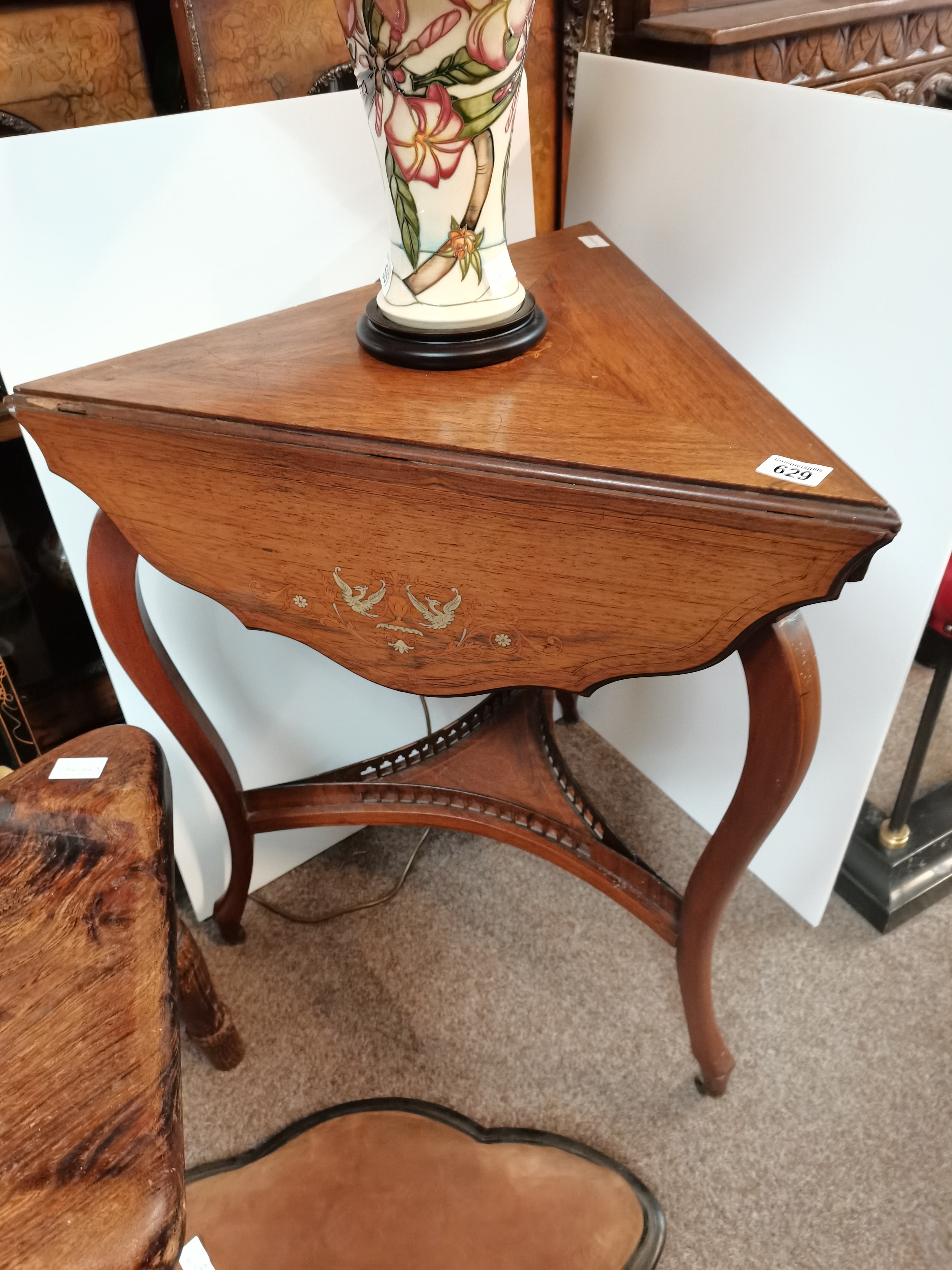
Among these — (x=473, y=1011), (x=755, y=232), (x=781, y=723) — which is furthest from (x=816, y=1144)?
(x=755, y=232)

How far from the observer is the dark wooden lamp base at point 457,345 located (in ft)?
2.33

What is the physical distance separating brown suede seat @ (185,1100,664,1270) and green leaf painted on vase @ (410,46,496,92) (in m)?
0.98

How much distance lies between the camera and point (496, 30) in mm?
591

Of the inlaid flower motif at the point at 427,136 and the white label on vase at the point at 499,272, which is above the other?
the inlaid flower motif at the point at 427,136

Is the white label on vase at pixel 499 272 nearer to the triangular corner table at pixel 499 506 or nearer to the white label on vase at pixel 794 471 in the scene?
the triangular corner table at pixel 499 506

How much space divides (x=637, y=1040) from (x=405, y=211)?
0.91m

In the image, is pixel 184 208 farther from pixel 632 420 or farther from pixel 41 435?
pixel 632 420

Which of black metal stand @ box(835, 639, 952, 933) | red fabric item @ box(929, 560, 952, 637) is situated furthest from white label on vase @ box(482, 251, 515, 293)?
black metal stand @ box(835, 639, 952, 933)

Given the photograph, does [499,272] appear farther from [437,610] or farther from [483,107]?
Result: [437,610]

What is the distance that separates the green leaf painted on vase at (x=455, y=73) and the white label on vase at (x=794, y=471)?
327 mm

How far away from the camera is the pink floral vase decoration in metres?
0.59

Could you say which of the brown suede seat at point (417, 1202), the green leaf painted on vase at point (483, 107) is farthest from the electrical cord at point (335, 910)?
the green leaf painted on vase at point (483, 107)

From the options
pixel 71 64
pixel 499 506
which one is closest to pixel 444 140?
pixel 499 506

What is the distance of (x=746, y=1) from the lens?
3.66ft
